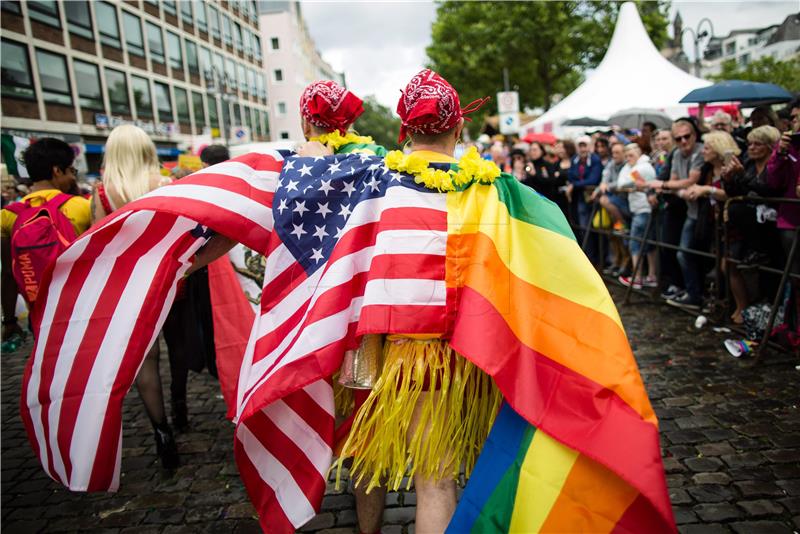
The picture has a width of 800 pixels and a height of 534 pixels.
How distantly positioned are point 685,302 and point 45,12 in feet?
93.2

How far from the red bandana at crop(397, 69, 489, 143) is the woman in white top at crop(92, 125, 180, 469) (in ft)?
6.73

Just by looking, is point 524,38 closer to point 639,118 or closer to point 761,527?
point 639,118

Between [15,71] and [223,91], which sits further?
[223,91]

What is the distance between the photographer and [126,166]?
11.2 ft

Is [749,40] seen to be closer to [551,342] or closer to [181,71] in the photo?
[181,71]

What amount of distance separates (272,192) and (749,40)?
327 ft

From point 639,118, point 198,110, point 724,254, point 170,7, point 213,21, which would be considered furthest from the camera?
point 213,21

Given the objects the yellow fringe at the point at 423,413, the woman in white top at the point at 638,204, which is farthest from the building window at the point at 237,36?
the yellow fringe at the point at 423,413

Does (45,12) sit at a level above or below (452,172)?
above

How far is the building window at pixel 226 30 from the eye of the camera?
41.6 m

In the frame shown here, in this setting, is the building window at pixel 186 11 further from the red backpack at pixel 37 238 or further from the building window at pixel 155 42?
the red backpack at pixel 37 238

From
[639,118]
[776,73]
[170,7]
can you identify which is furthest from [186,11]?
[776,73]

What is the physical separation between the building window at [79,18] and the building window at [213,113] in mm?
11945

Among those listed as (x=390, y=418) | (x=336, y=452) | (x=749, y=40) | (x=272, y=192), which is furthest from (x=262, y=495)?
(x=749, y=40)
